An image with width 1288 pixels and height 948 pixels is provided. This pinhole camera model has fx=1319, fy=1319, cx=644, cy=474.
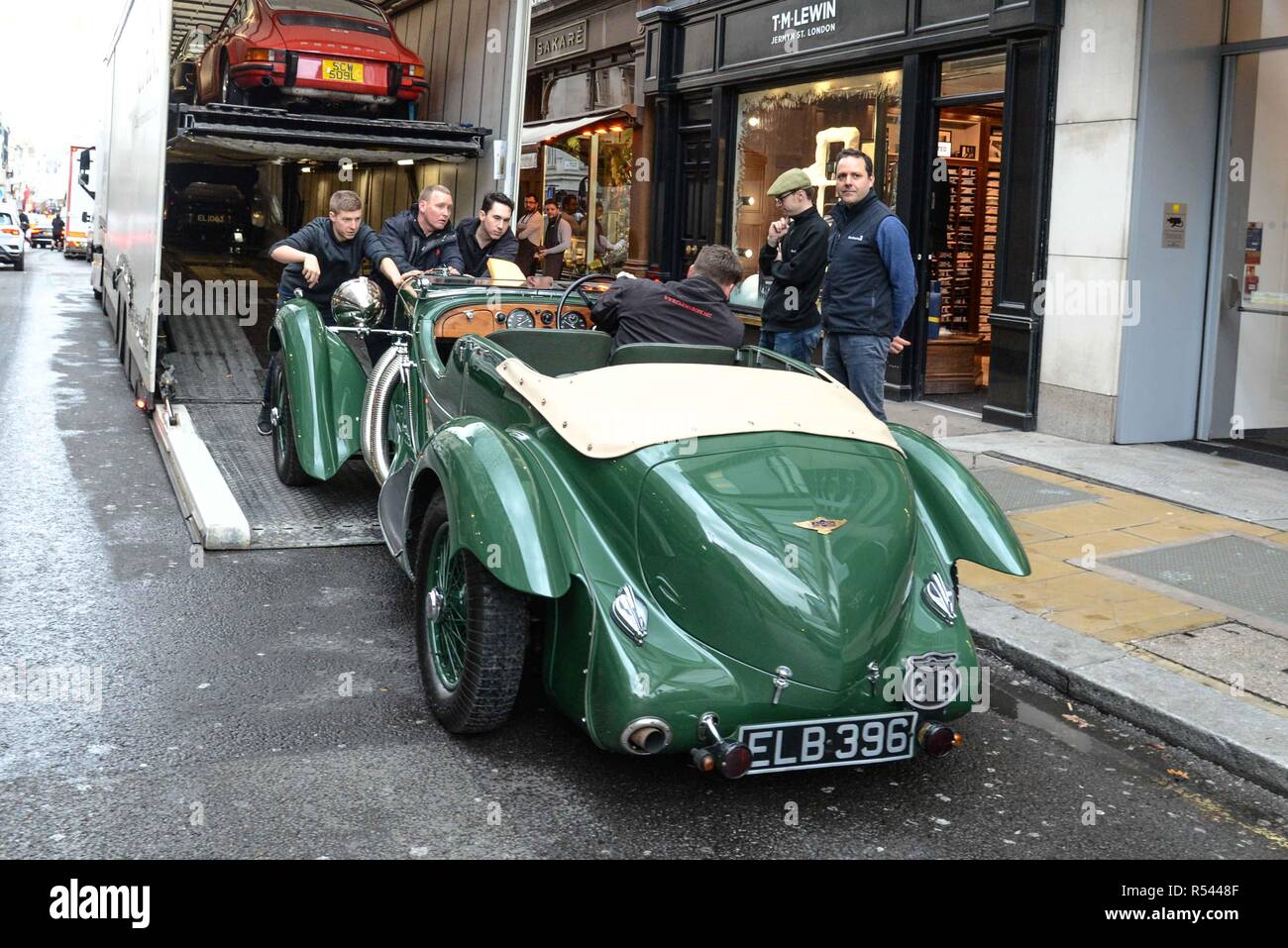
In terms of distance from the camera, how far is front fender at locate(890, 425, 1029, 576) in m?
4.43

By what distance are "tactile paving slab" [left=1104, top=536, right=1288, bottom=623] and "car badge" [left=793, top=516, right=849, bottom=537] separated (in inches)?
117

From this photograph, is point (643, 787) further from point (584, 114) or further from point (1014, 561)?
point (584, 114)

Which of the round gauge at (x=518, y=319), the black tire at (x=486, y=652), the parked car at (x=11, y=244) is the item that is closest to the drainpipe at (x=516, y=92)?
the round gauge at (x=518, y=319)

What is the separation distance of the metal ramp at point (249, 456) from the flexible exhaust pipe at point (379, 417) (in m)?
0.41

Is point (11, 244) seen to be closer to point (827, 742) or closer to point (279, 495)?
point (279, 495)

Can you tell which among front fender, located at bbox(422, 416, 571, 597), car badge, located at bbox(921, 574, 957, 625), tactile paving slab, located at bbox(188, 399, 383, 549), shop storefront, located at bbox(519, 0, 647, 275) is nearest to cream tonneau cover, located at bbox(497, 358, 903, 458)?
front fender, located at bbox(422, 416, 571, 597)

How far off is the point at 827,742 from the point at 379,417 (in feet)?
12.0

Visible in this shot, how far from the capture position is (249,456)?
26.9 ft

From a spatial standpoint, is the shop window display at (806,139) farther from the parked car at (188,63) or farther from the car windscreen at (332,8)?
the parked car at (188,63)

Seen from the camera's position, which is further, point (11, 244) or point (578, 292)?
point (11, 244)

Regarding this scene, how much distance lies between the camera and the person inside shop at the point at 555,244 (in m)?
15.9

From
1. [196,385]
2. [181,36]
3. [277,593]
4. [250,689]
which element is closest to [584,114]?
[181,36]

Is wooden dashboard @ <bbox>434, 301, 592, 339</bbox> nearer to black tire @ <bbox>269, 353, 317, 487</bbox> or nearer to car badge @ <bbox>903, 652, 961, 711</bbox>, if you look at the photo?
black tire @ <bbox>269, 353, 317, 487</bbox>

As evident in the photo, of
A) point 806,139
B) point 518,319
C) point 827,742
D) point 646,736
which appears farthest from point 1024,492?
point 806,139
